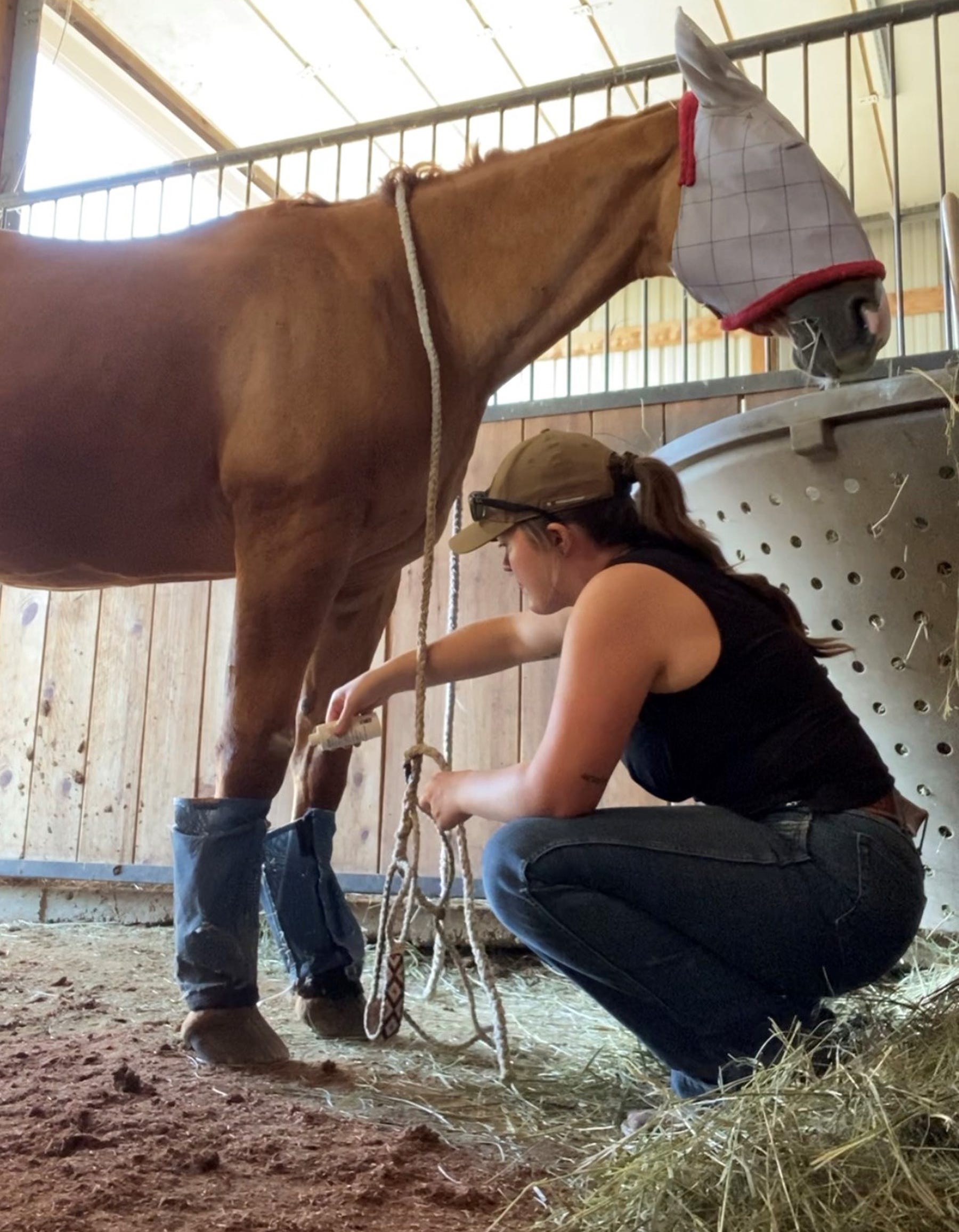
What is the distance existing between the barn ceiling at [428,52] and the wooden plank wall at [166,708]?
77.0 inches

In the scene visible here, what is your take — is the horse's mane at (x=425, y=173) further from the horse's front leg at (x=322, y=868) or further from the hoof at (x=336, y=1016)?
the hoof at (x=336, y=1016)

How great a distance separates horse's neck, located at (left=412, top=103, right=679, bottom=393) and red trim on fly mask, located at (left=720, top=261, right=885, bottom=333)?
0.64ft

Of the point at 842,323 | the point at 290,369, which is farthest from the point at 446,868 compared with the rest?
the point at 842,323

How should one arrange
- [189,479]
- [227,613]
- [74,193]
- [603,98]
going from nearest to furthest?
[189,479], [227,613], [74,193], [603,98]

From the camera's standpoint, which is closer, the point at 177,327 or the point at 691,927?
the point at 691,927

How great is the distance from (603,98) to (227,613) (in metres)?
2.93

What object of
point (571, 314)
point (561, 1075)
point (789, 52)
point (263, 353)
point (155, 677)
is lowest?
point (561, 1075)

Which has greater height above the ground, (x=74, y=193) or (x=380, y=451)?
(x=74, y=193)

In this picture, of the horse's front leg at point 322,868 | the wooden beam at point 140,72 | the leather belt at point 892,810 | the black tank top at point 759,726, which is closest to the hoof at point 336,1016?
the horse's front leg at point 322,868

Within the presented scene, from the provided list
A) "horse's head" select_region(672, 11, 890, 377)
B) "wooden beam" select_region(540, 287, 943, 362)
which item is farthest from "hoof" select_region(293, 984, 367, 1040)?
"wooden beam" select_region(540, 287, 943, 362)

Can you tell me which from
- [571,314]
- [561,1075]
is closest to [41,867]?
[561,1075]

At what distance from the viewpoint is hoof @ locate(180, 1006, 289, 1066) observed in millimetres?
1354

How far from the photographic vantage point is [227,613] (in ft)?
9.73

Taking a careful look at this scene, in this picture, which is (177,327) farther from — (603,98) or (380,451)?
(603,98)
